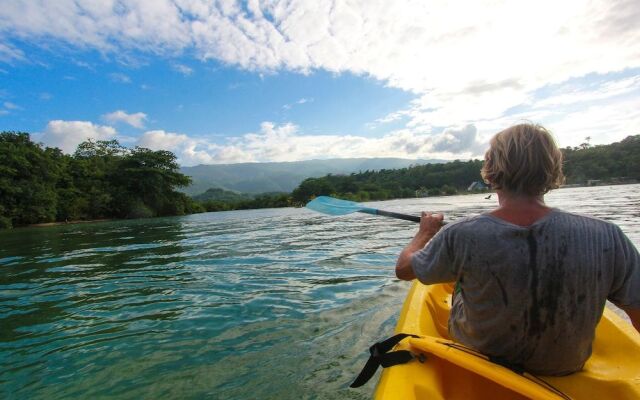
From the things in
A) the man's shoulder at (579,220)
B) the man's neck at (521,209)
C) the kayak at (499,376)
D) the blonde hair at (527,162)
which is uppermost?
the blonde hair at (527,162)

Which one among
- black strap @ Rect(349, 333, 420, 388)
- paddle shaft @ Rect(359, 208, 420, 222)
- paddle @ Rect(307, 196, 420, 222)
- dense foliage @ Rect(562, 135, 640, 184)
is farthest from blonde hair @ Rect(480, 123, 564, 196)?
dense foliage @ Rect(562, 135, 640, 184)

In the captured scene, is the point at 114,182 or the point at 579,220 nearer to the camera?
the point at 579,220

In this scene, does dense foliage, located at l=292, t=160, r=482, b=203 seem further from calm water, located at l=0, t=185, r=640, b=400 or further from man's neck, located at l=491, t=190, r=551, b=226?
man's neck, located at l=491, t=190, r=551, b=226

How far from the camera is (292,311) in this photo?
536cm

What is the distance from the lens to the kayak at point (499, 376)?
1856 millimetres

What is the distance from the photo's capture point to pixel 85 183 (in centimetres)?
5112

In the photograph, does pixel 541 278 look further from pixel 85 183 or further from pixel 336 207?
pixel 85 183

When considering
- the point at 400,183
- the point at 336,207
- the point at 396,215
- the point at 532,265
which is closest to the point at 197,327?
the point at 336,207

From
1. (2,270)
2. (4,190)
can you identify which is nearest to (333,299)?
(2,270)

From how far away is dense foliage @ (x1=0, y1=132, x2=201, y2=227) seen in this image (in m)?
39.6

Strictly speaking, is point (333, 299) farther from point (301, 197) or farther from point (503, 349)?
point (301, 197)

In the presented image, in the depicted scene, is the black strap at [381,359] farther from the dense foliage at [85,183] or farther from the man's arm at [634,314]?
the dense foliage at [85,183]

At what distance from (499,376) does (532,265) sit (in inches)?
22.9

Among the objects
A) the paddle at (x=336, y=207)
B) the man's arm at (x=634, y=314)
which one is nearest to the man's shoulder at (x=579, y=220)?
the man's arm at (x=634, y=314)
